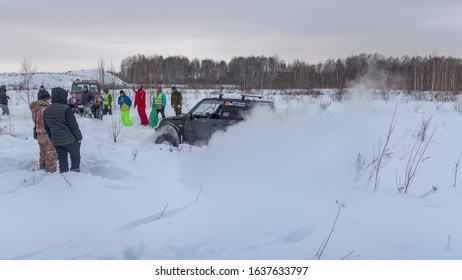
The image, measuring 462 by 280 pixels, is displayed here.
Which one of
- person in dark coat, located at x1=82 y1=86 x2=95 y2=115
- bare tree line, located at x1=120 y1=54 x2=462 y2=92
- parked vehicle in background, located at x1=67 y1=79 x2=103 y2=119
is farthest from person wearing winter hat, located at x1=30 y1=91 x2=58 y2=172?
parked vehicle in background, located at x1=67 y1=79 x2=103 y2=119

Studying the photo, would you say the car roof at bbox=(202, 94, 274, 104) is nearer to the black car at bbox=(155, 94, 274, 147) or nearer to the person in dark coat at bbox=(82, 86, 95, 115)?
the black car at bbox=(155, 94, 274, 147)

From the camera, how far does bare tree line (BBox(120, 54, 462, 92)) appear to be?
1186 cm

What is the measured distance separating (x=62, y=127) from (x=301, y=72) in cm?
5838

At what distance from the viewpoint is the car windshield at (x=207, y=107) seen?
866 cm

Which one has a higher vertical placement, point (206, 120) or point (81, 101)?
point (81, 101)

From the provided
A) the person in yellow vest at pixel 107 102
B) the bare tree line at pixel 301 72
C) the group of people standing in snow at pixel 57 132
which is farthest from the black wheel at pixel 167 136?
the person in yellow vest at pixel 107 102

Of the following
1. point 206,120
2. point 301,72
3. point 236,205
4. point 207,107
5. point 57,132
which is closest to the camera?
point 236,205

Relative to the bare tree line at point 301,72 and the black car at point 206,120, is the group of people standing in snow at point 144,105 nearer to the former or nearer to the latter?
the black car at point 206,120

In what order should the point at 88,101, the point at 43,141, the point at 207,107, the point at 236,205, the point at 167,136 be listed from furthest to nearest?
the point at 88,101
the point at 167,136
the point at 207,107
the point at 43,141
the point at 236,205

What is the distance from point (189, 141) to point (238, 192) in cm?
423

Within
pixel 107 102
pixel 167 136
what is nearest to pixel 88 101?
pixel 107 102

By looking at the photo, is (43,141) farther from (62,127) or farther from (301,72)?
(301,72)

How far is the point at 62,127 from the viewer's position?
19.2ft

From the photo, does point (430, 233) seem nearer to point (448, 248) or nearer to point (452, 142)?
point (448, 248)
